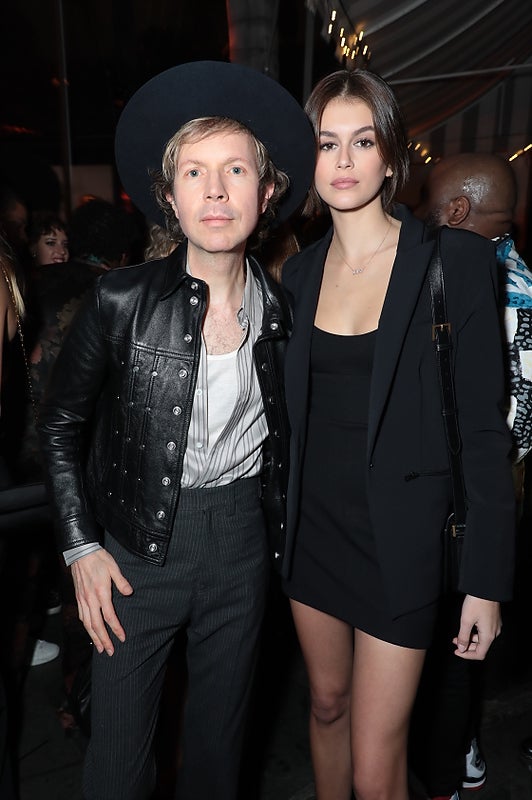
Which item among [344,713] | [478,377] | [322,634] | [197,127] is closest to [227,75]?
[197,127]

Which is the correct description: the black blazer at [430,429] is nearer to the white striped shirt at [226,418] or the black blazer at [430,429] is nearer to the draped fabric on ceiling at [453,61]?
the white striped shirt at [226,418]

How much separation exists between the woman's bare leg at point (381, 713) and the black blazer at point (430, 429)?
0.51ft

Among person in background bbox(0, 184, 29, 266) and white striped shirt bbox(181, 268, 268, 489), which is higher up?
person in background bbox(0, 184, 29, 266)

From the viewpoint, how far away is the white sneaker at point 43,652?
329cm

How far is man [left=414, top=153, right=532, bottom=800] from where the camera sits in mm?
1999

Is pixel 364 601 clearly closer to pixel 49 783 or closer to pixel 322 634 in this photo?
pixel 322 634

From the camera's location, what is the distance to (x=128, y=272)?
5.51 feet

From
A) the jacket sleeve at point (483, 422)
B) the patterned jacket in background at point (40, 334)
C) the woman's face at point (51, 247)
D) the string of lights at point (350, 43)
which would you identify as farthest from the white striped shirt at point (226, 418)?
the string of lights at point (350, 43)

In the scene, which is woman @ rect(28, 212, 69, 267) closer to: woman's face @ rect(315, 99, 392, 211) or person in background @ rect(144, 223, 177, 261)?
person in background @ rect(144, 223, 177, 261)

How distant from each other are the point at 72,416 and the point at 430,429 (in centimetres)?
91

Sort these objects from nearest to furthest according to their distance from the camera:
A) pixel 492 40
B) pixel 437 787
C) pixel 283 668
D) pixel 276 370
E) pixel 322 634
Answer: pixel 276 370 → pixel 322 634 → pixel 437 787 → pixel 283 668 → pixel 492 40

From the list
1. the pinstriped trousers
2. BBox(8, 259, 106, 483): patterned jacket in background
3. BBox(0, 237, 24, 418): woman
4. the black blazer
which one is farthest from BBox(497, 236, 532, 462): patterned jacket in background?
BBox(8, 259, 106, 483): patterned jacket in background

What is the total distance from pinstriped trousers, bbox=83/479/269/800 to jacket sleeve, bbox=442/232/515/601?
581mm

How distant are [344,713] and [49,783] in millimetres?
1270
